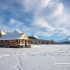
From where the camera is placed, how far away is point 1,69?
3.62 meters

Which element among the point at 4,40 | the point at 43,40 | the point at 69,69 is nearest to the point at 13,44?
the point at 4,40

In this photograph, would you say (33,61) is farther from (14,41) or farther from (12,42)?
(12,42)

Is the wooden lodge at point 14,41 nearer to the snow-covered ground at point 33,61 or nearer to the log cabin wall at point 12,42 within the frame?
the log cabin wall at point 12,42

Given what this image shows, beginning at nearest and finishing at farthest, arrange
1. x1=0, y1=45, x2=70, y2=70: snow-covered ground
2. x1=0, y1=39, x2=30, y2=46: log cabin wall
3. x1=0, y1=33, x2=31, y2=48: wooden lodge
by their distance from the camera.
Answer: x1=0, y1=45, x2=70, y2=70: snow-covered ground < x1=0, y1=33, x2=31, y2=48: wooden lodge < x1=0, y1=39, x2=30, y2=46: log cabin wall

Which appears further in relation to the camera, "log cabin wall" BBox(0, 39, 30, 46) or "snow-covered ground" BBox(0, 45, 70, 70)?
"log cabin wall" BBox(0, 39, 30, 46)

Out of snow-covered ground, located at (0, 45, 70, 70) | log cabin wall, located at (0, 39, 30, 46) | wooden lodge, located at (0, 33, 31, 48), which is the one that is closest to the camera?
snow-covered ground, located at (0, 45, 70, 70)

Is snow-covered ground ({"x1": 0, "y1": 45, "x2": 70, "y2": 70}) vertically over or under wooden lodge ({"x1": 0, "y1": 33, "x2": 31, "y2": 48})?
under

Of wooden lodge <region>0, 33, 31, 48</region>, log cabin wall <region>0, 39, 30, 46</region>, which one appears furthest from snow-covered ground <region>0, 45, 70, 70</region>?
log cabin wall <region>0, 39, 30, 46</region>

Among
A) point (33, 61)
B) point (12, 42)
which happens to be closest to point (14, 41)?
point (12, 42)

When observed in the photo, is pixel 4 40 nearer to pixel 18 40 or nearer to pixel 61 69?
pixel 18 40

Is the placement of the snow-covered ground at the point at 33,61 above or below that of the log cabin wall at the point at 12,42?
below

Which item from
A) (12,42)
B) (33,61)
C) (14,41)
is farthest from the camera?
(12,42)

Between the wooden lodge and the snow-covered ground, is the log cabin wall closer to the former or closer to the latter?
the wooden lodge

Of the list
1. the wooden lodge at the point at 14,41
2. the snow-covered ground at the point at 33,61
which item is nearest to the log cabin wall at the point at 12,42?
the wooden lodge at the point at 14,41
